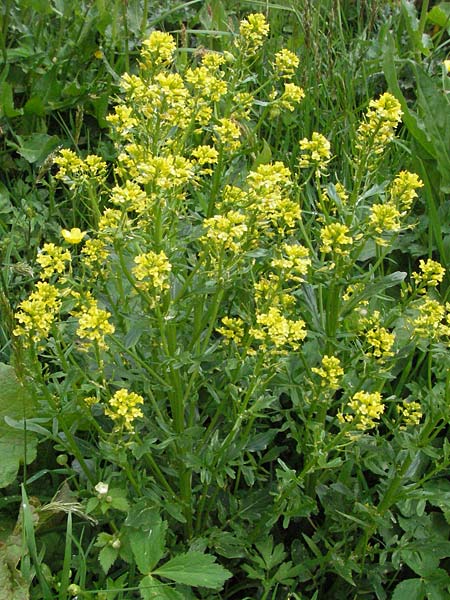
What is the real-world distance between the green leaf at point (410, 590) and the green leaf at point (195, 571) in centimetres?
55

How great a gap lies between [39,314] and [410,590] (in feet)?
4.10

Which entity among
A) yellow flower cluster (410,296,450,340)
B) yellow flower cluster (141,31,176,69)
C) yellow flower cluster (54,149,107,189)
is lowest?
yellow flower cluster (410,296,450,340)

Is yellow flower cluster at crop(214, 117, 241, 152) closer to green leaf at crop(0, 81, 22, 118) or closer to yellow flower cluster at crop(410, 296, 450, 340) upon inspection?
yellow flower cluster at crop(410, 296, 450, 340)

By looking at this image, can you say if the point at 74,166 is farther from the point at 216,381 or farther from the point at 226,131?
the point at 216,381

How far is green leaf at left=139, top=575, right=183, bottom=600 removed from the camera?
185 centimetres

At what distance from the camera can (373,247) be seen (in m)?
2.79

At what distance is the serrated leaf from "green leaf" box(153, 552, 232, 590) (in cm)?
11

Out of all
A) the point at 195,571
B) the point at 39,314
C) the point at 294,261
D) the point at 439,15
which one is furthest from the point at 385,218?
the point at 439,15

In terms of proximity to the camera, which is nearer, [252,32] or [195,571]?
[195,571]

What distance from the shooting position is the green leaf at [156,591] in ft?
6.07

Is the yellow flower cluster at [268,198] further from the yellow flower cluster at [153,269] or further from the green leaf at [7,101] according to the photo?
the green leaf at [7,101]

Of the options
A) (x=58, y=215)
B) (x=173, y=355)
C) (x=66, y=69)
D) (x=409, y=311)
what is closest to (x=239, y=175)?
(x=173, y=355)

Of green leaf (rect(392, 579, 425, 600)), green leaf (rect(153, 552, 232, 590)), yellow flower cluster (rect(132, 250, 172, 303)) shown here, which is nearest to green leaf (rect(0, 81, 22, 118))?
yellow flower cluster (rect(132, 250, 172, 303))

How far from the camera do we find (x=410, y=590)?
2.18 m
